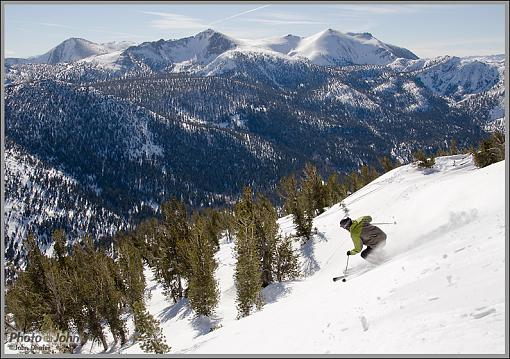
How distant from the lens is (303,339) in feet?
42.6

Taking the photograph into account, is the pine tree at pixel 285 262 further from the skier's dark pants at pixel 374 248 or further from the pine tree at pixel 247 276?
the skier's dark pants at pixel 374 248

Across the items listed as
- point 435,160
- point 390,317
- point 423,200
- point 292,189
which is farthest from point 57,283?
point 435,160

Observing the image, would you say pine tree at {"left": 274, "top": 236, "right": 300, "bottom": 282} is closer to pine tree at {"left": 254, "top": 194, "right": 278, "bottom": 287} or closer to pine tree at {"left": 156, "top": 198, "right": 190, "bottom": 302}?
pine tree at {"left": 254, "top": 194, "right": 278, "bottom": 287}

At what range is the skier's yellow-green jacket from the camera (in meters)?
19.6

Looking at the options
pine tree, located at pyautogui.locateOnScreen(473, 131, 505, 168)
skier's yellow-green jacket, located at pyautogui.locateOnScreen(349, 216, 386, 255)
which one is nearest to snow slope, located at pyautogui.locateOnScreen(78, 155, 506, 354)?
skier's yellow-green jacket, located at pyautogui.locateOnScreen(349, 216, 386, 255)

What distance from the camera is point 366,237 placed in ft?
67.1

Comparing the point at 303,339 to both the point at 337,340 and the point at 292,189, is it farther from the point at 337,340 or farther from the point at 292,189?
the point at 292,189

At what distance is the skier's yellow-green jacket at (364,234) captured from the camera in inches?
772

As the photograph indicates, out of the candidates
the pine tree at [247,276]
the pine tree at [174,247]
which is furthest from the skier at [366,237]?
the pine tree at [174,247]

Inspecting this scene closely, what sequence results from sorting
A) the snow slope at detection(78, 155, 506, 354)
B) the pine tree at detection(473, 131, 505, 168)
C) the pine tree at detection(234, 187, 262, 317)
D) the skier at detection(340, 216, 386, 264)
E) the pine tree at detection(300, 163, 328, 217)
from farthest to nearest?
the pine tree at detection(300, 163, 328, 217)
the pine tree at detection(473, 131, 505, 168)
the pine tree at detection(234, 187, 262, 317)
the skier at detection(340, 216, 386, 264)
the snow slope at detection(78, 155, 506, 354)

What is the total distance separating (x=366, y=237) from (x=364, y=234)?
0.77 feet

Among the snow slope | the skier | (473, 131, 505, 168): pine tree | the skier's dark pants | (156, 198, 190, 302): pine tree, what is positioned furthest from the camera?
(473, 131, 505, 168): pine tree

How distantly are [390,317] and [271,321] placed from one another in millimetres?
5970

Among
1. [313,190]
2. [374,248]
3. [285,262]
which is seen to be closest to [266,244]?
[285,262]
